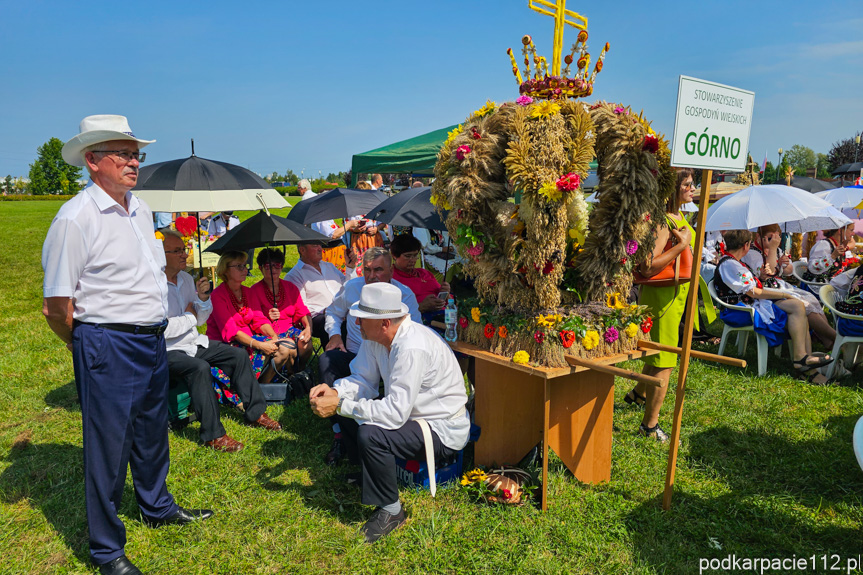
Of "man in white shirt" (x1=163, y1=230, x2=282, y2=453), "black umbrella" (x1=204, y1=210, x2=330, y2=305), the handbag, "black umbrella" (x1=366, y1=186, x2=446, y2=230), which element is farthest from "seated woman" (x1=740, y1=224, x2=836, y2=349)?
"man in white shirt" (x1=163, y1=230, x2=282, y2=453)

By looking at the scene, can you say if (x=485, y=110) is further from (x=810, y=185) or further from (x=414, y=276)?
(x=810, y=185)

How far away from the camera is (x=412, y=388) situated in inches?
124

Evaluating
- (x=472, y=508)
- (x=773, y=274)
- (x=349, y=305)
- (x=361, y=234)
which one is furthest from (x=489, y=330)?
(x=361, y=234)

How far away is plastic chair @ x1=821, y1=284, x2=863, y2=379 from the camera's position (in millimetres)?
5371

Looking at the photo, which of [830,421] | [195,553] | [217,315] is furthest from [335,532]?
[830,421]

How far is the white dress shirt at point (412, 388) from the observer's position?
316cm

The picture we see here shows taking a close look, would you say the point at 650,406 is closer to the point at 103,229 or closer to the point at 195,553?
the point at 195,553

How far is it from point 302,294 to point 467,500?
3126 millimetres

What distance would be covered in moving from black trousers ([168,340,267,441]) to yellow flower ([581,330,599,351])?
9.24ft

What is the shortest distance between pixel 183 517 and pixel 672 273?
3581mm

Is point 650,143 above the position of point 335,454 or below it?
above

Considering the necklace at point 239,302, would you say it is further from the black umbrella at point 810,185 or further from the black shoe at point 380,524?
the black umbrella at point 810,185

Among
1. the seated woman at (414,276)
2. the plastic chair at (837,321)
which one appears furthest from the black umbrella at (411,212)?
the plastic chair at (837,321)

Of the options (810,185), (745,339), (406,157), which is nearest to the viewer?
(745,339)
